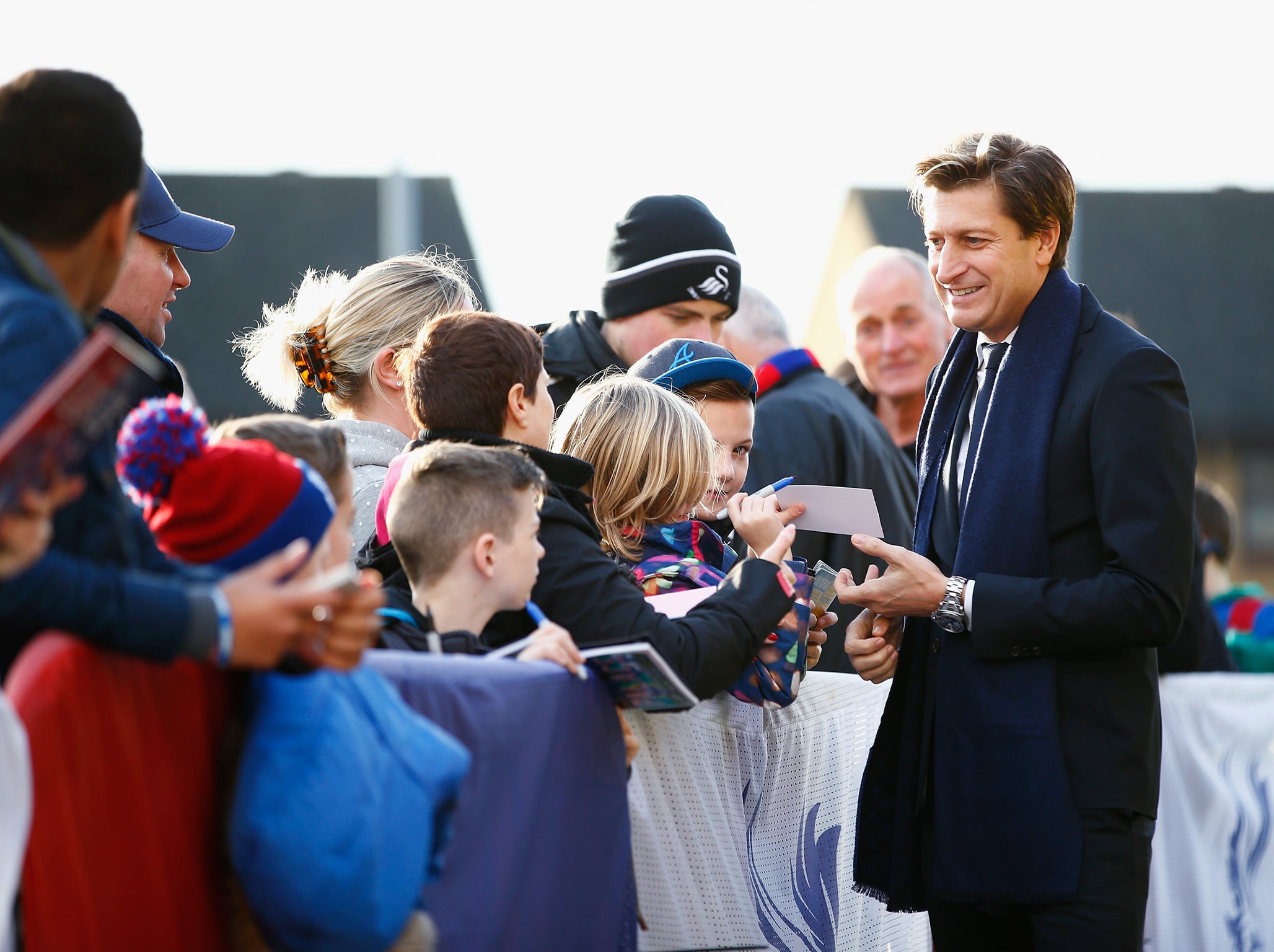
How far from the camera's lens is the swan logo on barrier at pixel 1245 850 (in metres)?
5.87

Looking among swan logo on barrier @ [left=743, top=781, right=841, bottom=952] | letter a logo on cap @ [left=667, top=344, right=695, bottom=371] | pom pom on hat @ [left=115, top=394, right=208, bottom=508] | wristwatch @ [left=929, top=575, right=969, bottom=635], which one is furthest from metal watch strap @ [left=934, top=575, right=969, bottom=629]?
pom pom on hat @ [left=115, top=394, right=208, bottom=508]

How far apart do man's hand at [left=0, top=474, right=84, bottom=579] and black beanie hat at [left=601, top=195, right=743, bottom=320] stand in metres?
3.51

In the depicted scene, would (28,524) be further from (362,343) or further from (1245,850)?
(1245,850)

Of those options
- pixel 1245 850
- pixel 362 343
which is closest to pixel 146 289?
pixel 362 343

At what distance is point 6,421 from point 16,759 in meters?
0.42

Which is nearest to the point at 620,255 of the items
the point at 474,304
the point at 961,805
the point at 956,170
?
the point at 474,304

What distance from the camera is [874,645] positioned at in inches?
146

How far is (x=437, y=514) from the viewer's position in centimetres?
286

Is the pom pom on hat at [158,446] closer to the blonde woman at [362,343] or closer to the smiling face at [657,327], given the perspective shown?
the blonde woman at [362,343]

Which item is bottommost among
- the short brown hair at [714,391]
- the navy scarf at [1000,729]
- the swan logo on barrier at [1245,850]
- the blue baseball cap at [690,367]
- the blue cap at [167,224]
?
the swan logo on barrier at [1245,850]

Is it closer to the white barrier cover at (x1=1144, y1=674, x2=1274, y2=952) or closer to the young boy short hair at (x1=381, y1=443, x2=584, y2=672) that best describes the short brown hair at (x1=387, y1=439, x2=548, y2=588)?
the young boy short hair at (x1=381, y1=443, x2=584, y2=672)

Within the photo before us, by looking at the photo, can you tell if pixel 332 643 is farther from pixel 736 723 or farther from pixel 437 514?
pixel 736 723

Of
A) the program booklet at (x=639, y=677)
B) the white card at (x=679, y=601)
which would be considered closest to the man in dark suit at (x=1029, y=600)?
the white card at (x=679, y=601)

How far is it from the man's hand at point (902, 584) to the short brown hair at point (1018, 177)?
2.70 ft
